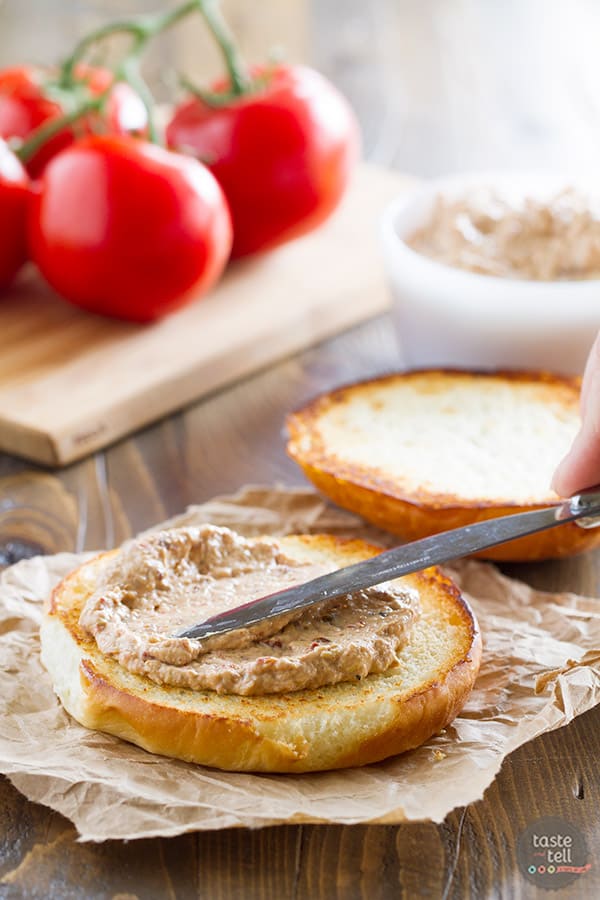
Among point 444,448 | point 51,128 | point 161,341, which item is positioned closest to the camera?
point 444,448

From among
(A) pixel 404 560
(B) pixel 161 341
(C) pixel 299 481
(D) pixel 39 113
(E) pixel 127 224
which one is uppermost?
(D) pixel 39 113

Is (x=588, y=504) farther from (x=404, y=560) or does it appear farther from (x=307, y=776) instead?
(x=307, y=776)

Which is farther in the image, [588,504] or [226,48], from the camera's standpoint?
[226,48]

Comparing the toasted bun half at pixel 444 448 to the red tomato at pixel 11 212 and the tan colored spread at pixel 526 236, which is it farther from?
the red tomato at pixel 11 212

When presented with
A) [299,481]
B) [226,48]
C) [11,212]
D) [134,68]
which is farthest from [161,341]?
[226,48]

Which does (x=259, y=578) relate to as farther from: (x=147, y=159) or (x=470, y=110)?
(x=470, y=110)

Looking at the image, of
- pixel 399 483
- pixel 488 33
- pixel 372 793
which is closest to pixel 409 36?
pixel 488 33

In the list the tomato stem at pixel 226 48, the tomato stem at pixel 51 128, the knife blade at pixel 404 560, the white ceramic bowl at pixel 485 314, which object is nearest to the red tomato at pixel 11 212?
the tomato stem at pixel 51 128

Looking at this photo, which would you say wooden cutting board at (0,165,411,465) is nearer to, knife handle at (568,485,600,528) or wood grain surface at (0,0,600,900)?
wood grain surface at (0,0,600,900)
